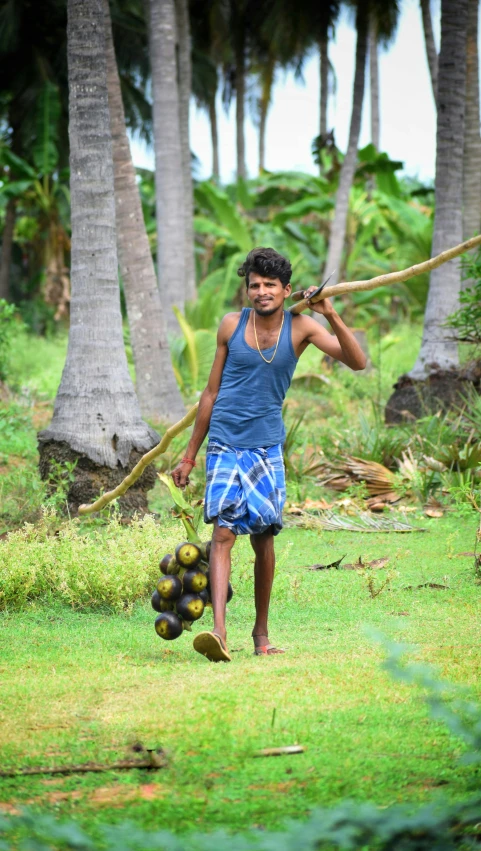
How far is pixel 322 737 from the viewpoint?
3504 millimetres

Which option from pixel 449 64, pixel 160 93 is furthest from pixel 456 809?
pixel 160 93

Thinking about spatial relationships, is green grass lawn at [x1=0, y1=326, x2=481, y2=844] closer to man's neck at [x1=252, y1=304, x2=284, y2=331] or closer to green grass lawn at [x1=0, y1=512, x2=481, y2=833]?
green grass lawn at [x1=0, y1=512, x2=481, y2=833]

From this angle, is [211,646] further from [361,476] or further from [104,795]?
[361,476]

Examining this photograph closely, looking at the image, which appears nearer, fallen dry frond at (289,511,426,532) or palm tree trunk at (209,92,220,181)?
fallen dry frond at (289,511,426,532)

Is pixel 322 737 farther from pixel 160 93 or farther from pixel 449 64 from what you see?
pixel 160 93

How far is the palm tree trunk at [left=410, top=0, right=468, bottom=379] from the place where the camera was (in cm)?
1232

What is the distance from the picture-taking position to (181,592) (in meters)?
4.62

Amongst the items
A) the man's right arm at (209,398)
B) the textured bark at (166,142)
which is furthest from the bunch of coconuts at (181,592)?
the textured bark at (166,142)

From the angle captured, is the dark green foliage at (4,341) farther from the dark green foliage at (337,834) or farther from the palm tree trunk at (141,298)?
the dark green foliage at (337,834)

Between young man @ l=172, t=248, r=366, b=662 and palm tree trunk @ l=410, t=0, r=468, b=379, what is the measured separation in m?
7.70

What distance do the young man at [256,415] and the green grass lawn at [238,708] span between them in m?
0.52

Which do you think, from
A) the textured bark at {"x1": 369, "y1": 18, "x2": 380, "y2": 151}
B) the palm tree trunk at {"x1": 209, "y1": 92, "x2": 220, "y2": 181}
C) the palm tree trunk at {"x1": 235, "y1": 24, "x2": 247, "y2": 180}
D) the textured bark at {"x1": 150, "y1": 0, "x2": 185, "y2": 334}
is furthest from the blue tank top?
the palm tree trunk at {"x1": 209, "y1": 92, "x2": 220, "y2": 181}

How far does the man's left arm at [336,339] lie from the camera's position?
178 inches

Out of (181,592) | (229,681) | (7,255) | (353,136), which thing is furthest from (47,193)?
(229,681)
